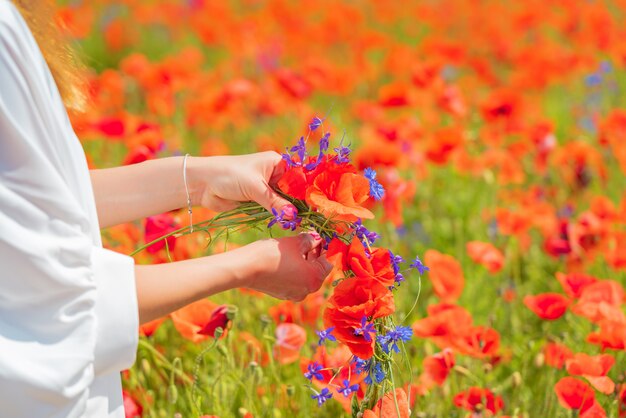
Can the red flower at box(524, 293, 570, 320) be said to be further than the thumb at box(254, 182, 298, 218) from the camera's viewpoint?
Yes

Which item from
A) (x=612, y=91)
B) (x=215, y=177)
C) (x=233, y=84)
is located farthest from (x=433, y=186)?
(x=215, y=177)

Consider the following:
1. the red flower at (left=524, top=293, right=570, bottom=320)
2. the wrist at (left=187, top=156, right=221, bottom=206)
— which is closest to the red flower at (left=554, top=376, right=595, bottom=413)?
the red flower at (left=524, top=293, right=570, bottom=320)

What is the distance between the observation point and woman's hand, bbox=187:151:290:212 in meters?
1.29

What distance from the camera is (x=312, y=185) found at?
1.22 meters

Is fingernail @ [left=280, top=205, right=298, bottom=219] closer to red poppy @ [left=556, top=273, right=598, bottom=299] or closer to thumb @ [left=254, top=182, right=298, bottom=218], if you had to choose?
thumb @ [left=254, top=182, right=298, bottom=218]

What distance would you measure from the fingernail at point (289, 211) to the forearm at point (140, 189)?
7.9 inches

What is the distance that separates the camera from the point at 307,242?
51.5 inches

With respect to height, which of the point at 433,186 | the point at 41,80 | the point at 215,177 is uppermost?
the point at 41,80

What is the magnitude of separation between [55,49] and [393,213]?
1251 mm

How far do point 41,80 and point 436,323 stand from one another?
2.87 ft

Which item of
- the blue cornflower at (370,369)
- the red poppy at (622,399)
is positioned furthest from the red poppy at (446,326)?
the blue cornflower at (370,369)

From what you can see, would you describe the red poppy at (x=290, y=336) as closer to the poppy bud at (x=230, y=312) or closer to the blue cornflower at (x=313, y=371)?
the poppy bud at (x=230, y=312)

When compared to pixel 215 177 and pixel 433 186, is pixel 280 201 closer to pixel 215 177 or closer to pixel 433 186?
pixel 215 177

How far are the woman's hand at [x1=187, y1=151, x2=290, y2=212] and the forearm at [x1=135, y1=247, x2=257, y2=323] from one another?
93 mm
